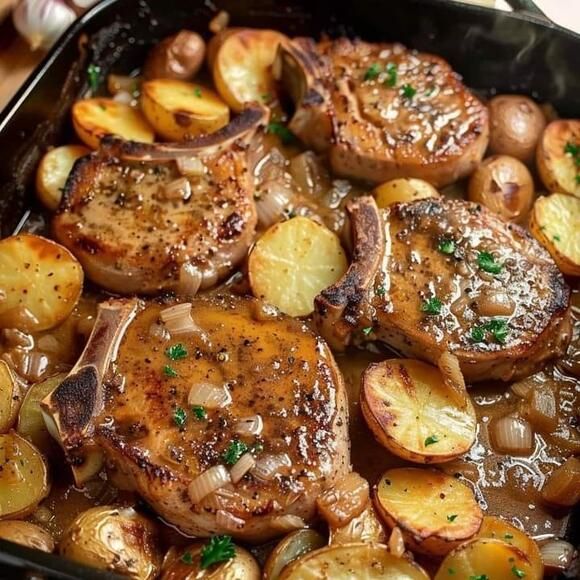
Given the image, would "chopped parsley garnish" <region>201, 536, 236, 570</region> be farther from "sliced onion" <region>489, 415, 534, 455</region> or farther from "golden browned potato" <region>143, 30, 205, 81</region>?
"golden browned potato" <region>143, 30, 205, 81</region>

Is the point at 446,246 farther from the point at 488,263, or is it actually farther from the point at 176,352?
the point at 176,352

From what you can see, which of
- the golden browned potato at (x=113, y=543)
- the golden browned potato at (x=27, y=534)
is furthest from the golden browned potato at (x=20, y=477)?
the golden browned potato at (x=113, y=543)

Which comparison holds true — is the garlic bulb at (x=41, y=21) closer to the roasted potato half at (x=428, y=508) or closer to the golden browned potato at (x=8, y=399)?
the golden browned potato at (x=8, y=399)

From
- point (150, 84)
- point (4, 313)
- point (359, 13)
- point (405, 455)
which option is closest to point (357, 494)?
point (405, 455)

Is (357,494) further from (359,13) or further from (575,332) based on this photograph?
(359,13)

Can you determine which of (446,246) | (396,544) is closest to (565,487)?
(396,544)

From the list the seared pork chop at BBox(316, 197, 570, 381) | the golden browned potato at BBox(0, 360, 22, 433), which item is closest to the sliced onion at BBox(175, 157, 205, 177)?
the seared pork chop at BBox(316, 197, 570, 381)
